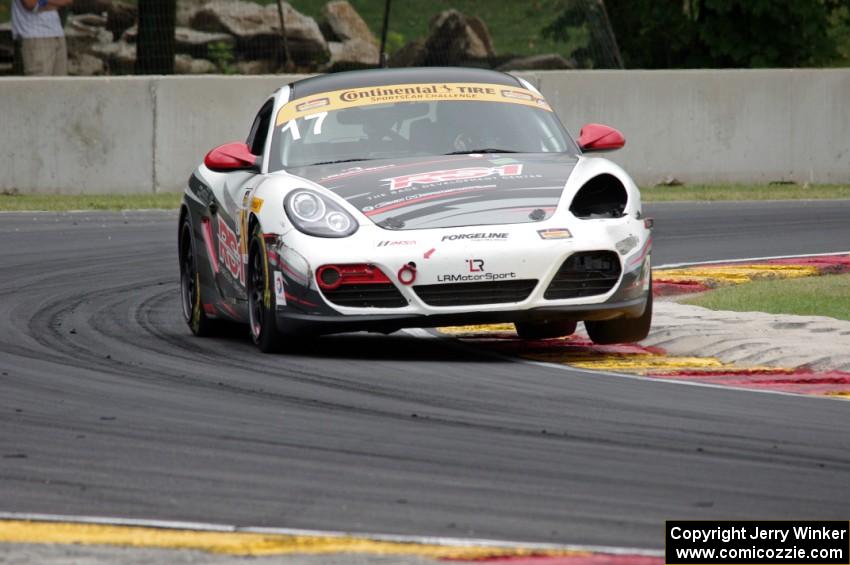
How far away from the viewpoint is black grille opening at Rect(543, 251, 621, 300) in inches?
356

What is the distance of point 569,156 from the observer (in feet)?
33.1

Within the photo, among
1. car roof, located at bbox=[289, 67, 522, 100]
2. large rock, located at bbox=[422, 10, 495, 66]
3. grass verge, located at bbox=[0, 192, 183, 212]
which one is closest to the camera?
car roof, located at bbox=[289, 67, 522, 100]

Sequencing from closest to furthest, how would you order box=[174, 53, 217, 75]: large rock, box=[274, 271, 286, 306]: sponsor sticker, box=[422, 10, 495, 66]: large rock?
box=[274, 271, 286, 306]: sponsor sticker, box=[422, 10, 495, 66]: large rock, box=[174, 53, 217, 75]: large rock

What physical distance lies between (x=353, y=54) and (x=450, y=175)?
54.3 feet

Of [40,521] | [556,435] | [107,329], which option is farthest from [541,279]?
[40,521]

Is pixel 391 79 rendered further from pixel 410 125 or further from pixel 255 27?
pixel 255 27

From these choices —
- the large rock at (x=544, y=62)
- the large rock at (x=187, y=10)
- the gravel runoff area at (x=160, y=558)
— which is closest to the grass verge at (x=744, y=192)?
the large rock at (x=544, y=62)

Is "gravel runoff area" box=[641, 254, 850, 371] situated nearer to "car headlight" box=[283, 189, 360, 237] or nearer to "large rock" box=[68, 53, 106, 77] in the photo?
"car headlight" box=[283, 189, 360, 237]

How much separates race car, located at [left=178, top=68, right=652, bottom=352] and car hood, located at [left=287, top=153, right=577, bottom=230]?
0.01 meters

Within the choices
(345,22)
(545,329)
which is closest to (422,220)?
(545,329)

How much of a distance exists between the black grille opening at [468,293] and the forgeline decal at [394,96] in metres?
1.83

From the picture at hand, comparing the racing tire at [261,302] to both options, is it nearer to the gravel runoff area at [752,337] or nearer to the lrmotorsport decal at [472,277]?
the lrmotorsport decal at [472,277]

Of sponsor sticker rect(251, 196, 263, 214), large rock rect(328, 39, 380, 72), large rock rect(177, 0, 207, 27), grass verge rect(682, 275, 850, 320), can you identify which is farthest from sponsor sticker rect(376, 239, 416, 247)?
large rock rect(328, 39, 380, 72)

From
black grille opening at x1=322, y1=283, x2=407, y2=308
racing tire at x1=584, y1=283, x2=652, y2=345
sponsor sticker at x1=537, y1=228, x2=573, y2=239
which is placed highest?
sponsor sticker at x1=537, y1=228, x2=573, y2=239
